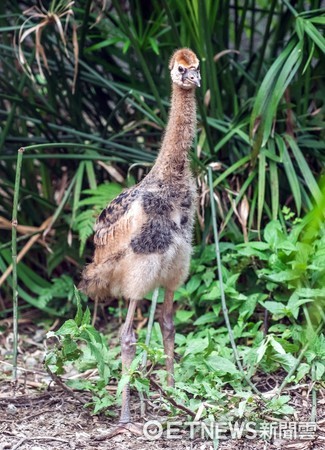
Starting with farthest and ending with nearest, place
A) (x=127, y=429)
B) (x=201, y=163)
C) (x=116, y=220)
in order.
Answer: (x=201, y=163), (x=116, y=220), (x=127, y=429)

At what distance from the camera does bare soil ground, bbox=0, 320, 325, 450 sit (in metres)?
3.51

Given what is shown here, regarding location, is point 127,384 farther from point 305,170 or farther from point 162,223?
point 305,170

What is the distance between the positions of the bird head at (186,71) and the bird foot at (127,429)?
58.6 inches

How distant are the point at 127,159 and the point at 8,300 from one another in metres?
1.24

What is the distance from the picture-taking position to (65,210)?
5465 mm

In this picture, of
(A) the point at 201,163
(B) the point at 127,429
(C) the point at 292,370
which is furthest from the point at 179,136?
(B) the point at 127,429

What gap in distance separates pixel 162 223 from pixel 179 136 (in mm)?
395

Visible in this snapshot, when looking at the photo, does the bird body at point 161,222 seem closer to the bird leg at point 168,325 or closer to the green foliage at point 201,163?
the bird leg at point 168,325

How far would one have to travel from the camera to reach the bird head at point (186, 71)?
12.4 ft

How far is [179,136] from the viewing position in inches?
150

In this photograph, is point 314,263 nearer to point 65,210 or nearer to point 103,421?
point 103,421

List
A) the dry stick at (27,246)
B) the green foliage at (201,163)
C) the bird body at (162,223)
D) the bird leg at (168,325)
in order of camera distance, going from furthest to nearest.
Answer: the dry stick at (27,246), the green foliage at (201,163), the bird leg at (168,325), the bird body at (162,223)

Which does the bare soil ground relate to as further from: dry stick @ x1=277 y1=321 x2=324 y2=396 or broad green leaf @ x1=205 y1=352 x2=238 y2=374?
broad green leaf @ x1=205 y1=352 x2=238 y2=374

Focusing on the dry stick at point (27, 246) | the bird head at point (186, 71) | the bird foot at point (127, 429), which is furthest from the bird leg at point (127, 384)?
the dry stick at point (27, 246)
